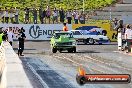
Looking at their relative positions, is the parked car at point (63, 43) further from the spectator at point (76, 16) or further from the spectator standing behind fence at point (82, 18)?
the spectator standing behind fence at point (82, 18)

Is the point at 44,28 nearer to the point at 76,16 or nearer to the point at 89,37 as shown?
the point at 76,16

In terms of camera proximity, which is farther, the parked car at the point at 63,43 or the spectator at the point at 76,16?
the spectator at the point at 76,16

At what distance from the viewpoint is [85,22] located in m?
45.8

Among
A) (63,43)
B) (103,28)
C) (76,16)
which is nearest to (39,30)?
(76,16)

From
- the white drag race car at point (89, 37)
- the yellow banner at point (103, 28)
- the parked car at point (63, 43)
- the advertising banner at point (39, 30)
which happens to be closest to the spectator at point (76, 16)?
the yellow banner at point (103, 28)

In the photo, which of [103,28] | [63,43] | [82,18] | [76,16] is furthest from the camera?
[82,18]

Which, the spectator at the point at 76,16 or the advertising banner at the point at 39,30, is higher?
the spectator at the point at 76,16

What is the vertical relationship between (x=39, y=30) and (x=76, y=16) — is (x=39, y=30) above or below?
below

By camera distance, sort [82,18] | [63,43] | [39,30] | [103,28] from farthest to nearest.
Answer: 1. [82,18]
2. [103,28]
3. [39,30]
4. [63,43]

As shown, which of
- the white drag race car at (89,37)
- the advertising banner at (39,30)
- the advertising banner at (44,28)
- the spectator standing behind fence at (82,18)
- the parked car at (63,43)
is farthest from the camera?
the spectator standing behind fence at (82,18)

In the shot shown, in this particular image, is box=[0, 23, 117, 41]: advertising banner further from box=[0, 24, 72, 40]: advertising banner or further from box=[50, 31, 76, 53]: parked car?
box=[50, 31, 76, 53]: parked car

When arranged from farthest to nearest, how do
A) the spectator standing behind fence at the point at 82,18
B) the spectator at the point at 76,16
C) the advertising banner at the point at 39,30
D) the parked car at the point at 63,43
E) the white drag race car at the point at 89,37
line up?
the spectator standing behind fence at the point at 82,18
the advertising banner at the point at 39,30
the spectator at the point at 76,16
the white drag race car at the point at 89,37
the parked car at the point at 63,43

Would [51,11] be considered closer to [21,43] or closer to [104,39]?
[104,39]

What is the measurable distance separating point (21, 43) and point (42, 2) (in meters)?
28.1
